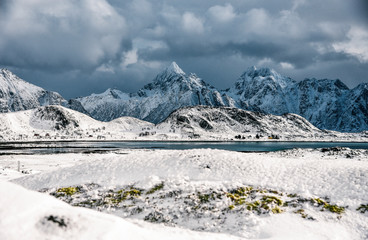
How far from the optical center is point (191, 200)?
14742mm

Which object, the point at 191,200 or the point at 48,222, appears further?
the point at 191,200

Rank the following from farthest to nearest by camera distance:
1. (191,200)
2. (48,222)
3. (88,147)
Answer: (88,147), (191,200), (48,222)

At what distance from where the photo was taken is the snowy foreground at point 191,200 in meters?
6.50

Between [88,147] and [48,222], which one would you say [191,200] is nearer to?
[48,222]

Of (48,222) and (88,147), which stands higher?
(48,222)

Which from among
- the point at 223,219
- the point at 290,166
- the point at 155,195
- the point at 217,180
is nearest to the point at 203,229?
the point at 223,219

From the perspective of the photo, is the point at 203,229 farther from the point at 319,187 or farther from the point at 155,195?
the point at 319,187

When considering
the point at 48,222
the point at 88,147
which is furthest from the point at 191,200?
the point at 88,147

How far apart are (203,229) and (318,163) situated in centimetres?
1412

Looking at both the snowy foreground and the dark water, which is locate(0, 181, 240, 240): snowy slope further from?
the dark water

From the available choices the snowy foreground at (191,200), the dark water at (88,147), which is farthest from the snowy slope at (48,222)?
the dark water at (88,147)

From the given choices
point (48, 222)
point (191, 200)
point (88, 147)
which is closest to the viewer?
point (48, 222)

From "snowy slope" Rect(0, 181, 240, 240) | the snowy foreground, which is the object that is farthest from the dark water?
"snowy slope" Rect(0, 181, 240, 240)

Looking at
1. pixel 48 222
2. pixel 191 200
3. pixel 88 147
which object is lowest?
pixel 88 147
